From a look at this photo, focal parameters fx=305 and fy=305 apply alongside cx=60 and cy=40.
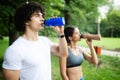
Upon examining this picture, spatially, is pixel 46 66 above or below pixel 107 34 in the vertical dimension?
above

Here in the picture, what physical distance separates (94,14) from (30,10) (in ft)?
57.5

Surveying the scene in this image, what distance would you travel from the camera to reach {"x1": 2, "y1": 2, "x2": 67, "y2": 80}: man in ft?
8.93

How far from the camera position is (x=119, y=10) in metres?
34.9

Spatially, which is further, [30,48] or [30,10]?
[30,10]

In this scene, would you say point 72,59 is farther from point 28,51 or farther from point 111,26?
point 111,26

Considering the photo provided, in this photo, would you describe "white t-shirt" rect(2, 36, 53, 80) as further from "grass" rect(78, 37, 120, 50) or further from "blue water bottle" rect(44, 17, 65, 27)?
"grass" rect(78, 37, 120, 50)

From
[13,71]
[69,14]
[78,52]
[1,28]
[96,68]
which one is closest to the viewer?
[13,71]

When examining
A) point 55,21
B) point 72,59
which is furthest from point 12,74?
point 72,59

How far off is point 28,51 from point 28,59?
8 cm

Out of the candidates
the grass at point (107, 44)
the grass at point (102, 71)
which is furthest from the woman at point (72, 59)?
the grass at point (107, 44)

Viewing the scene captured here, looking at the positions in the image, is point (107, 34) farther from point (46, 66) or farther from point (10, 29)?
point (46, 66)

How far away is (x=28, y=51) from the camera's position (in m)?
2.79

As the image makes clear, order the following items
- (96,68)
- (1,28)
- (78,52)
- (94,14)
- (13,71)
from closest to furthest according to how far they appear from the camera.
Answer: (13,71), (78,52), (1,28), (96,68), (94,14)

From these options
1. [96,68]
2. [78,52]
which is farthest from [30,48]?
[96,68]
